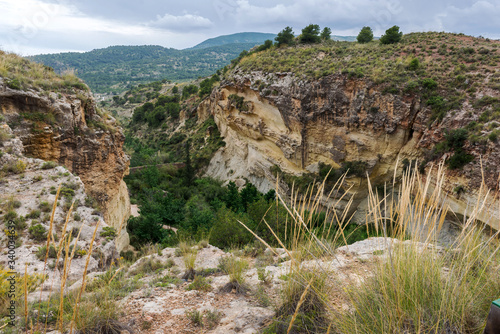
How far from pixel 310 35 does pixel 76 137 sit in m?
26.1

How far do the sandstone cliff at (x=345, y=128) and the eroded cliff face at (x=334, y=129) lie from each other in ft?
0.15

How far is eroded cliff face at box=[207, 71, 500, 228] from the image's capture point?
571 inches

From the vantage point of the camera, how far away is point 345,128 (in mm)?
18094

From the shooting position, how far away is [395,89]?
1598 cm

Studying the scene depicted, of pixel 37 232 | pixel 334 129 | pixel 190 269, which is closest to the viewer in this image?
pixel 190 269

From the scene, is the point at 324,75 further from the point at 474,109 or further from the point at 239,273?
the point at 239,273

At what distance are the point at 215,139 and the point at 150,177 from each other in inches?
311

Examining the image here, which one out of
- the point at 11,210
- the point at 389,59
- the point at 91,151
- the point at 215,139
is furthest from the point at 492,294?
the point at 215,139

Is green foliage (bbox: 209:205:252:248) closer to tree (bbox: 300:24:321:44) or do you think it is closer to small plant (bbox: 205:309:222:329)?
small plant (bbox: 205:309:222:329)

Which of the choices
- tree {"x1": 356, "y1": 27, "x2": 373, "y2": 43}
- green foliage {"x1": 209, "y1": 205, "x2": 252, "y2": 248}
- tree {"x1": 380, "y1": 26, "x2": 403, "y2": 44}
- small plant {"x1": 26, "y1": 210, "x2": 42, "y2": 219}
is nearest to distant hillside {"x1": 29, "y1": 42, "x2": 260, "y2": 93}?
tree {"x1": 356, "y1": 27, "x2": 373, "y2": 43}

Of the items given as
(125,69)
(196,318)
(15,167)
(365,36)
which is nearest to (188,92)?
(365,36)

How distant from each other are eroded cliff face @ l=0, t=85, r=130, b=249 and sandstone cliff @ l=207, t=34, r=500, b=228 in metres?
12.1

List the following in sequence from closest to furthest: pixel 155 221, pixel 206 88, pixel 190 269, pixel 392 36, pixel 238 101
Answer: pixel 190 269 < pixel 155 221 < pixel 392 36 < pixel 238 101 < pixel 206 88

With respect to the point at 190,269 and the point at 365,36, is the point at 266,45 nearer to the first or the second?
the point at 365,36
